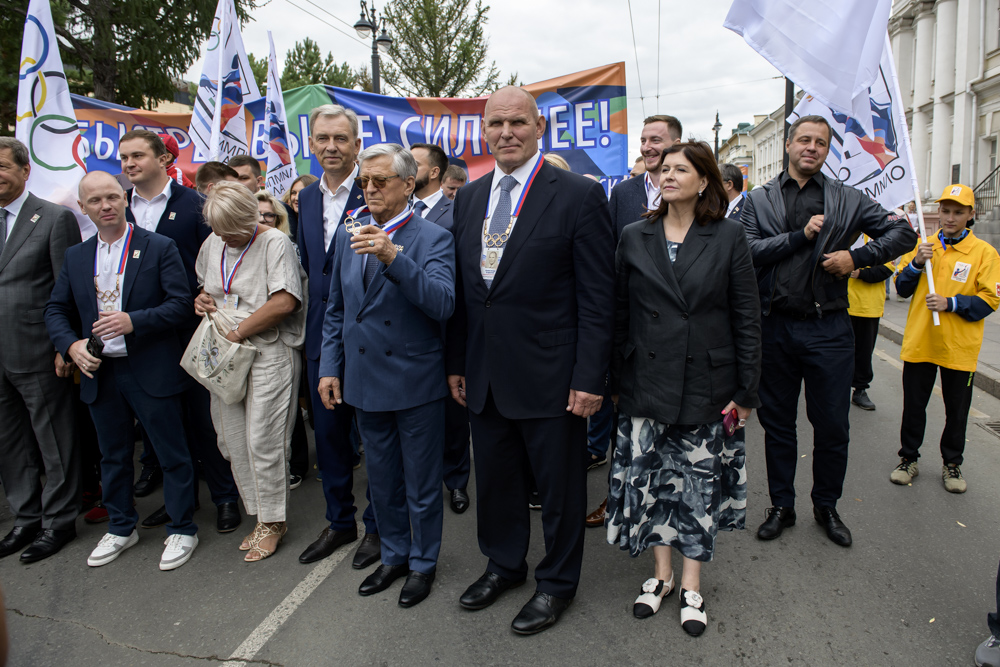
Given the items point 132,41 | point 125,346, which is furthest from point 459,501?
point 132,41

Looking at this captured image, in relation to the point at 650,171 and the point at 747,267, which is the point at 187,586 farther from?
the point at 650,171

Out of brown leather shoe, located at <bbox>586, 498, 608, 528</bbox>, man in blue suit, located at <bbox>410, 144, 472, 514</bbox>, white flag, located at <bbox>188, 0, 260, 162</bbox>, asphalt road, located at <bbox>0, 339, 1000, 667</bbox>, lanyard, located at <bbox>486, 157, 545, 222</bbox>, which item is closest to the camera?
asphalt road, located at <bbox>0, 339, 1000, 667</bbox>

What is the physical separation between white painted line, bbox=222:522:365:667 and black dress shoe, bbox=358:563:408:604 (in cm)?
27

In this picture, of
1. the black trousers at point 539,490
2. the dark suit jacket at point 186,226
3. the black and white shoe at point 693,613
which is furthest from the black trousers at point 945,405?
the dark suit jacket at point 186,226

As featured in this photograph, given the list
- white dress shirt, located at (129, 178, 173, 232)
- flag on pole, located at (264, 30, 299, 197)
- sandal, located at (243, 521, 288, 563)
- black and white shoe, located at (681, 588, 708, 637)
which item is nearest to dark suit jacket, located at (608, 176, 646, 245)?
black and white shoe, located at (681, 588, 708, 637)

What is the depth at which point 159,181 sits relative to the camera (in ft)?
12.9

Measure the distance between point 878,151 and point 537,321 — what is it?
11.0 ft

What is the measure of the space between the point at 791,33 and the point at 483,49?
58.0ft

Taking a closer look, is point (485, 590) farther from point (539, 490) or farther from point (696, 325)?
point (696, 325)

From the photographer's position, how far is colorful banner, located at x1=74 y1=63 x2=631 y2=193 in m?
6.53

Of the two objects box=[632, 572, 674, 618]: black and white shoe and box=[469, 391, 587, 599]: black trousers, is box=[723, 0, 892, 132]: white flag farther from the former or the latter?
box=[632, 572, 674, 618]: black and white shoe

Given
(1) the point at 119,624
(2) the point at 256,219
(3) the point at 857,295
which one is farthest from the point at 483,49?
(1) the point at 119,624

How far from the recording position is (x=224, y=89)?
5.71 m

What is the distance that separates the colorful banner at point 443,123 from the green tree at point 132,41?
676 centimetres
